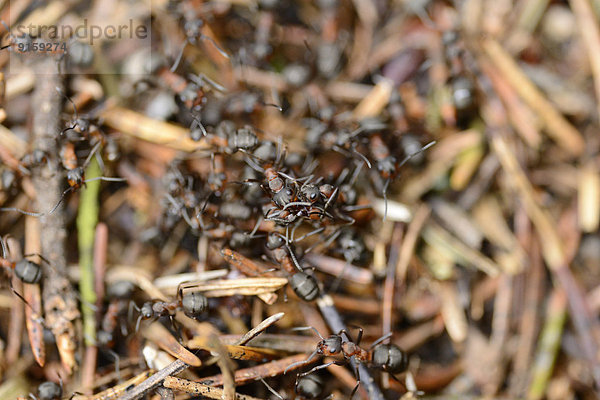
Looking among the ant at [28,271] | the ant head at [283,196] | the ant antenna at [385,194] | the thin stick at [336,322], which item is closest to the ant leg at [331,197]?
the ant head at [283,196]

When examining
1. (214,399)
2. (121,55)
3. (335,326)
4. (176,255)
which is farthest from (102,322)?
(121,55)

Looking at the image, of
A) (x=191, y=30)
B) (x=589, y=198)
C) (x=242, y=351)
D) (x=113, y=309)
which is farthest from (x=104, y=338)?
(x=589, y=198)

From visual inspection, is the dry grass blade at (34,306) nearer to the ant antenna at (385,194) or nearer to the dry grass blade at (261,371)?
the dry grass blade at (261,371)

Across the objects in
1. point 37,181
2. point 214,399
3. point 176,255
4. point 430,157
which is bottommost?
point 214,399

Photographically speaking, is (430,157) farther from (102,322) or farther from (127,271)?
(102,322)

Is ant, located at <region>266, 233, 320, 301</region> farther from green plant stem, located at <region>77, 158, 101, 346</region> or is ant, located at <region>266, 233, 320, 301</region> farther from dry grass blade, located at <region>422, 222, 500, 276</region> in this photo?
green plant stem, located at <region>77, 158, 101, 346</region>

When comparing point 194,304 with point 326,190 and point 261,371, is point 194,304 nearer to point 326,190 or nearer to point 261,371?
point 261,371

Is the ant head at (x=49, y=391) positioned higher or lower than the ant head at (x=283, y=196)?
lower
